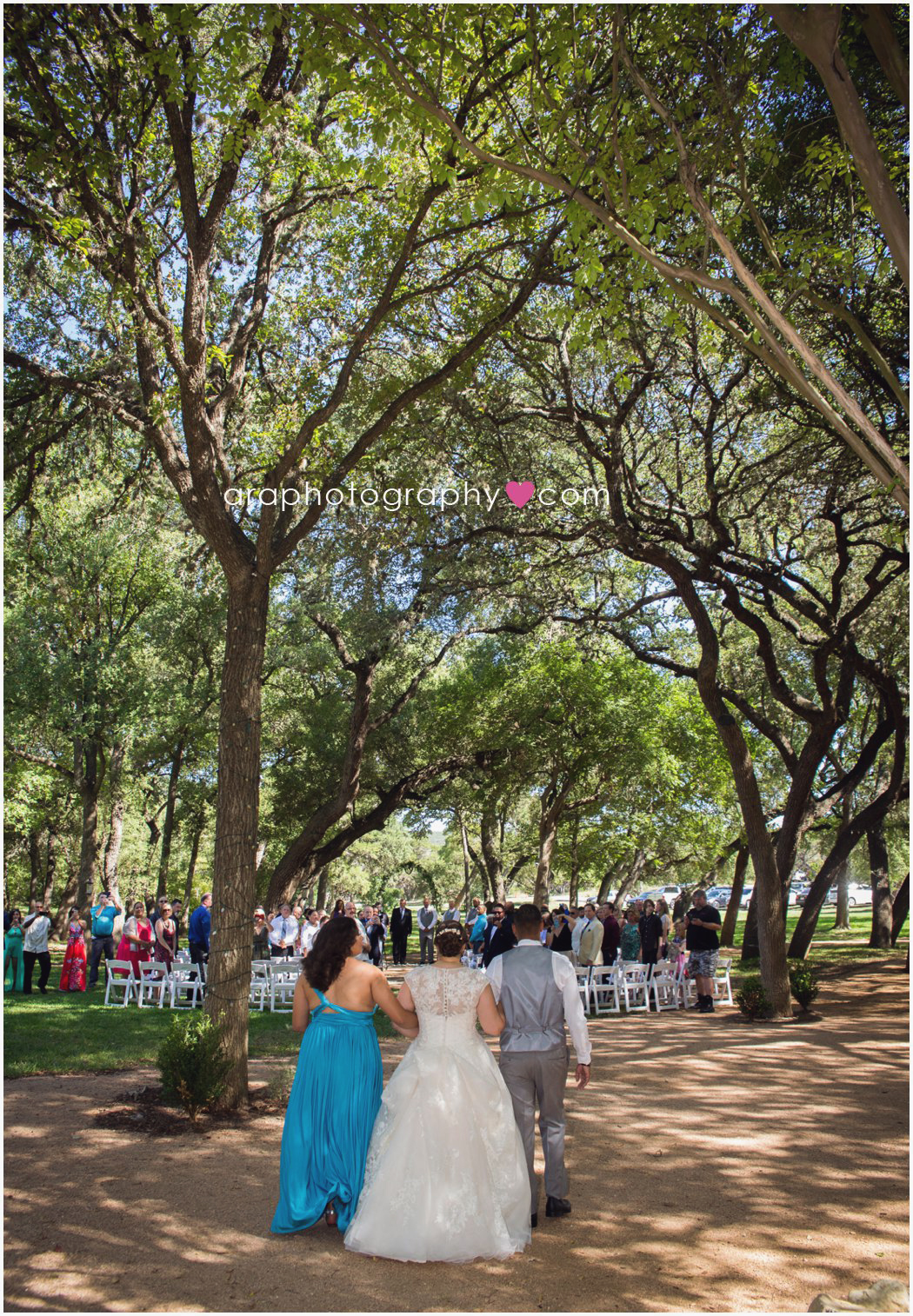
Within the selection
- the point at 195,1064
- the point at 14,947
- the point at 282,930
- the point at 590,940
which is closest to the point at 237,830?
the point at 195,1064

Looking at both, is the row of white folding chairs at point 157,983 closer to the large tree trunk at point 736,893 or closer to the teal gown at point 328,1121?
the teal gown at point 328,1121

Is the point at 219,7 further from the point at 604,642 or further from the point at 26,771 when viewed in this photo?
the point at 26,771

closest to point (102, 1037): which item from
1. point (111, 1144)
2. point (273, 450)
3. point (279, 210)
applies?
point (111, 1144)

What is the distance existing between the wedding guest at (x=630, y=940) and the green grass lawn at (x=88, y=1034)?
602cm

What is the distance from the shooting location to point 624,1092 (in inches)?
368

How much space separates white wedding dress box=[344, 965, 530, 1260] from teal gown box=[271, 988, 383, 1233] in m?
0.17

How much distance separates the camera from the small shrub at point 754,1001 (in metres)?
13.6

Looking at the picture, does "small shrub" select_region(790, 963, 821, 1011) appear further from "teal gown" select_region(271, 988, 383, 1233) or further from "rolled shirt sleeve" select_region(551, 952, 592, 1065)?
"teal gown" select_region(271, 988, 383, 1233)

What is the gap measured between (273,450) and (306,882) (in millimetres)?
12972


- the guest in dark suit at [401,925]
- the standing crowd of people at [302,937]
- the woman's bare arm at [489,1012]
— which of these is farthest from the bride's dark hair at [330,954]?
the guest in dark suit at [401,925]

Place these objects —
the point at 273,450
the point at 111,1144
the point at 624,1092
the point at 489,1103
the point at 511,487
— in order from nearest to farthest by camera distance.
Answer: the point at 489,1103
the point at 111,1144
the point at 624,1092
the point at 273,450
the point at 511,487

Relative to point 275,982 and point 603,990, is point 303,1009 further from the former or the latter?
point 603,990

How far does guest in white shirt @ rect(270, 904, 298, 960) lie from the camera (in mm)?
17578

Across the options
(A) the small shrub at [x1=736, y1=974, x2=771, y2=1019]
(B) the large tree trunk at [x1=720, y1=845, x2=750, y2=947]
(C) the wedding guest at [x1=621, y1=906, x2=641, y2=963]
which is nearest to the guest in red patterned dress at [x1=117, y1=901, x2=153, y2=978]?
(C) the wedding guest at [x1=621, y1=906, x2=641, y2=963]
